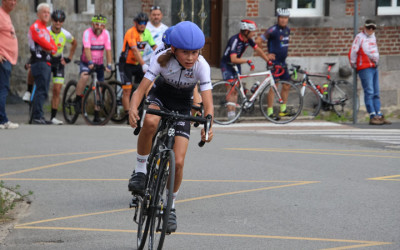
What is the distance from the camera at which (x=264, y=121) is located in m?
16.9

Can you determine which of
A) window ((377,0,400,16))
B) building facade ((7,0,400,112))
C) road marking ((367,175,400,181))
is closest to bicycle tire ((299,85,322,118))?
building facade ((7,0,400,112))

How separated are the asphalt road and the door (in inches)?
196

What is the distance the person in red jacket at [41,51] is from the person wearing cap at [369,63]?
223 inches

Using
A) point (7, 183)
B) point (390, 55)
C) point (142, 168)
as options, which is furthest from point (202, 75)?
point (390, 55)

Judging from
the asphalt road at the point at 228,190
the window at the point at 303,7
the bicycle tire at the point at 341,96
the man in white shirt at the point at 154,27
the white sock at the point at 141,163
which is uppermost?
the window at the point at 303,7

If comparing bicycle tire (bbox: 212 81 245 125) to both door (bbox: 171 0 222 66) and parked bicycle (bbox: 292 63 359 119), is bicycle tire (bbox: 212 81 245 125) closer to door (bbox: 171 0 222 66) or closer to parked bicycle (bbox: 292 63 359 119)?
parked bicycle (bbox: 292 63 359 119)

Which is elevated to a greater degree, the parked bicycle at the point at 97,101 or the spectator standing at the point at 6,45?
the spectator standing at the point at 6,45

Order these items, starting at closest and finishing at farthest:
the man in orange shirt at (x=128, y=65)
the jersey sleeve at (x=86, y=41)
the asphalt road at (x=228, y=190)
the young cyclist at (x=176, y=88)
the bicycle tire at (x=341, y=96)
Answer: the young cyclist at (x=176, y=88) → the asphalt road at (x=228, y=190) → the man in orange shirt at (x=128, y=65) → the jersey sleeve at (x=86, y=41) → the bicycle tire at (x=341, y=96)

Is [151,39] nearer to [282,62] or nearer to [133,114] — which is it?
[282,62]

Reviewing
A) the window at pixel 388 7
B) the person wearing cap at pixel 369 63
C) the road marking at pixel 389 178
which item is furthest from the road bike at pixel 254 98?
the road marking at pixel 389 178

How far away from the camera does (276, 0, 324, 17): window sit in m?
18.6

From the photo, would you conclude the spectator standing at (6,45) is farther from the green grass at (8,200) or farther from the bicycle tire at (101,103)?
the green grass at (8,200)

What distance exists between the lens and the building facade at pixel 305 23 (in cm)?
1823

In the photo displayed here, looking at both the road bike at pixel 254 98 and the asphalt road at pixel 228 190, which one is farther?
the road bike at pixel 254 98
